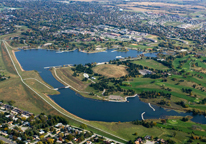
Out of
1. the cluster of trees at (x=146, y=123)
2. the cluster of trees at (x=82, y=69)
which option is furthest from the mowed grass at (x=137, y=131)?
the cluster of trees at (x=82, y=69)

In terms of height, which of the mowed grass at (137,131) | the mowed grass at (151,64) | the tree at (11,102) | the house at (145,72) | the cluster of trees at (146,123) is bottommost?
the mowed grass at (137,131)

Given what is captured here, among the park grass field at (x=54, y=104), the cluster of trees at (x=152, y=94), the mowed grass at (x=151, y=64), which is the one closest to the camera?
the park grass field at (x=54, y=104)

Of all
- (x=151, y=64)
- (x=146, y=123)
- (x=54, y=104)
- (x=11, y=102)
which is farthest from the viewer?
(x=151, y=64)

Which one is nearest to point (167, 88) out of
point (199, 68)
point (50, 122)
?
point (199, 68)

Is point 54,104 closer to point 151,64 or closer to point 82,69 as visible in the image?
point 82,69

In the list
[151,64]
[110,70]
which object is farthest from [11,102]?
[151,64]

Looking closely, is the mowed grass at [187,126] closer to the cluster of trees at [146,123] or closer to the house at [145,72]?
the cluster of trees at [146,123]

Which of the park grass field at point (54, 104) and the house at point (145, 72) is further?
the house at point (145, 72)

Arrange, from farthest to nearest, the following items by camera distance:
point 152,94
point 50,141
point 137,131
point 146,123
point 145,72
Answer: point 145,72, point 152,94, point 146,123, point 137,131, point 50,141

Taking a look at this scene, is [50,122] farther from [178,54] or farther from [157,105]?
[178,54]
